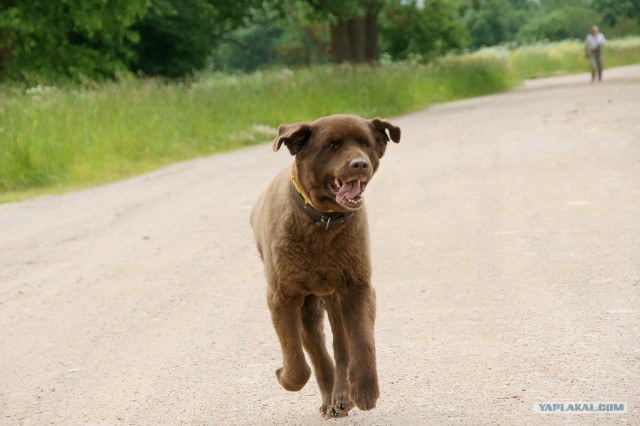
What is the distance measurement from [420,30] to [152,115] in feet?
115

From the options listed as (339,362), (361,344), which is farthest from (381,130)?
(339,362)

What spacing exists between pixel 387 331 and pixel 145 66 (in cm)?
3532

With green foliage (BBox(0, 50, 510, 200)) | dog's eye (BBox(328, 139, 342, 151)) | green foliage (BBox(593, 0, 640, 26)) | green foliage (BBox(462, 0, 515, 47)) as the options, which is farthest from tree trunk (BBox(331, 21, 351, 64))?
green foliage (BBox(462, 0, 515, 47))

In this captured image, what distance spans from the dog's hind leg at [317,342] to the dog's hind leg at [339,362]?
10cm

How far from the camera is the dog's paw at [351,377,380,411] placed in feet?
16.9

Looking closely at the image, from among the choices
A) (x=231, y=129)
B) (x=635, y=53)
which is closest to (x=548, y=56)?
(x=635, y=53)

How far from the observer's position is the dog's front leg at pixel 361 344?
518cm

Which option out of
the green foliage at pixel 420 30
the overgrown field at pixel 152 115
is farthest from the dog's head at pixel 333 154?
the green foliage at pixel 420 30

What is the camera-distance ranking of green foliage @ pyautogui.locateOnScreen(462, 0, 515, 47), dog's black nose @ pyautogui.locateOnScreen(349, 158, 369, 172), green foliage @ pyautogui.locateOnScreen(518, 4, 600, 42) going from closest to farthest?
dog's black nose @ pyautogui.locateOnScreen(349, 158, 369, 172)
green foliage @ pyautogui.locateOnScreen(462, 0, 515, 47)
green foliage @ pyautogui.locateOnScreen(518, 4, 600, 42)

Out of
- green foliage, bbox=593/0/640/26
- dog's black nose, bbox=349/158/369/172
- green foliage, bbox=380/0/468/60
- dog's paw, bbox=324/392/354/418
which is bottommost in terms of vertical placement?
green foliage, bbox=593/0/640/26

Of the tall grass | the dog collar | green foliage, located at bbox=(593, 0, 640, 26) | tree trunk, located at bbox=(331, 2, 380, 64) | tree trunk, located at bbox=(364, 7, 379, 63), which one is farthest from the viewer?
green foliage, located at bbox=(593, 0, 640, 26)

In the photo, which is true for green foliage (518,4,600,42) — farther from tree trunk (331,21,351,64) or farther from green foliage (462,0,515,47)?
tree trunk (331,21,351,64)

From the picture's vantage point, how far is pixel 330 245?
5.26 metres

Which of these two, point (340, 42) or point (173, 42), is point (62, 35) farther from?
point (340, 42)
